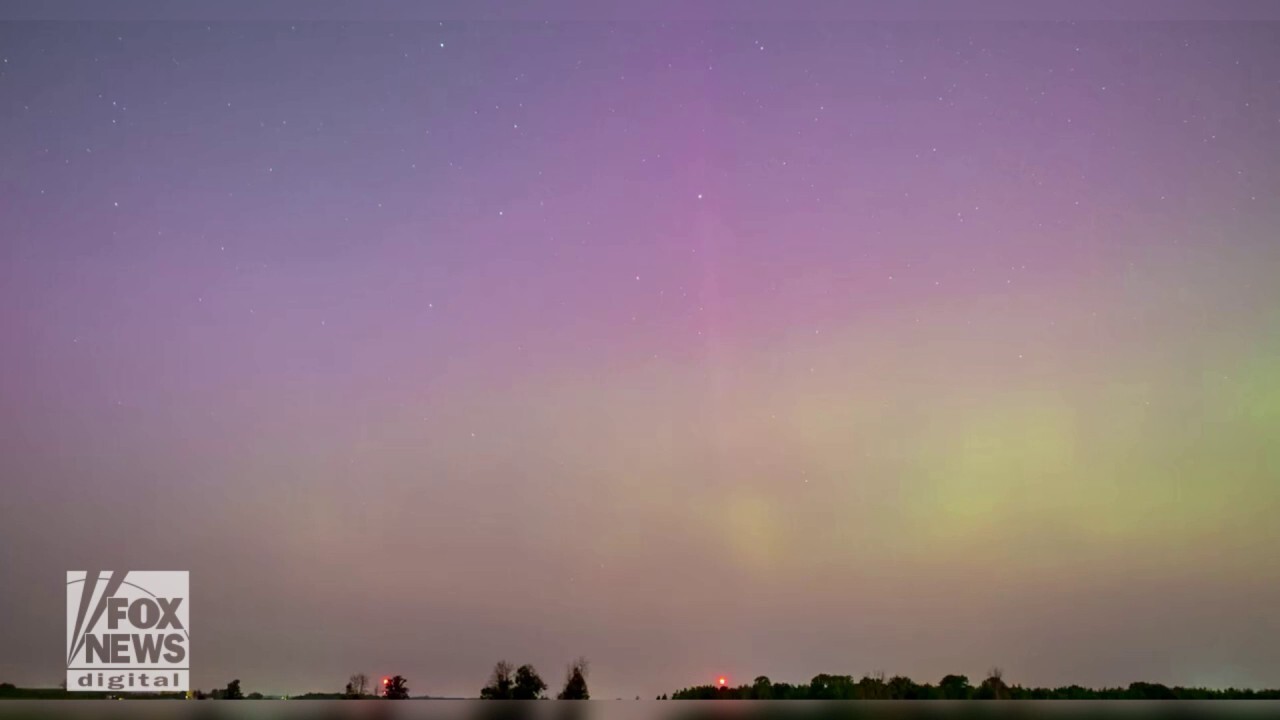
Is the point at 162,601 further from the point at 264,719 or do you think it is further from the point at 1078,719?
the point at 1078,719

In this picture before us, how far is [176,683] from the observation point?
51344 mm

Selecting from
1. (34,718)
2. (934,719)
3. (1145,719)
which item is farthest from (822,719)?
(34,718)

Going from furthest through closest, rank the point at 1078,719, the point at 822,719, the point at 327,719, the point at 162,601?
the point at 1078,719, the point at 822,719, the point at 327,719, the point at 162,601

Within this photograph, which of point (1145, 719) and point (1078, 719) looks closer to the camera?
point (1145, 719)

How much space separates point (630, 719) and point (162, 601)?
49799 mm

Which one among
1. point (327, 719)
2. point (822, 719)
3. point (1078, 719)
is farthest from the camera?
point (1078, 719)

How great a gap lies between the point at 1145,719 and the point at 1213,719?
8178 mm

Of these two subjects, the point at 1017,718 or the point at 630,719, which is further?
the point at 630,719

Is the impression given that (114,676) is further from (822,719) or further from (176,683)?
(822,719)

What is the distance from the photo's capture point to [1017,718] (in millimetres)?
88188

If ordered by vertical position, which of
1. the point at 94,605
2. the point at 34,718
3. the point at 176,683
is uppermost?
the point at 94,605

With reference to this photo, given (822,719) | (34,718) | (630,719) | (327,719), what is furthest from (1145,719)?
(34,718)

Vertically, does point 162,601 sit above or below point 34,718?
above

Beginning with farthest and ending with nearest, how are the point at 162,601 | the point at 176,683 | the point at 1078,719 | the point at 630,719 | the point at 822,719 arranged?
the point at 1078,719
the point at 630,719
the point at 822,719
the point at 162,601
the point at 176,683
